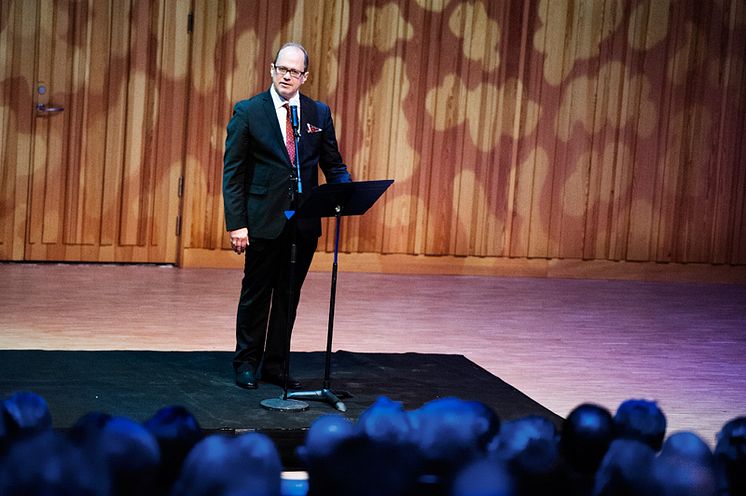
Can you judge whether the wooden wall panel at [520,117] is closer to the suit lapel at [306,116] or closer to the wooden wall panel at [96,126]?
the wooden wall panel at [96,126]

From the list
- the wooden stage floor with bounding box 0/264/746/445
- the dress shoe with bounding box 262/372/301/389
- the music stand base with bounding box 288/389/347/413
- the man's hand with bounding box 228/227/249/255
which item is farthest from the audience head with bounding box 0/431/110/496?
the wooden stage floor with bounding box 0/264/746/445

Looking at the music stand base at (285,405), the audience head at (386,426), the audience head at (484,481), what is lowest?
the music stand base at (285,405)

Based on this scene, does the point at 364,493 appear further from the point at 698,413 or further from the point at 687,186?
the point at 687,186

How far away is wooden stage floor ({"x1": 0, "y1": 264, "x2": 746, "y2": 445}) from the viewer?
5.00 m

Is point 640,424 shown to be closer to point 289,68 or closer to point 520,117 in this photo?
point 289,68

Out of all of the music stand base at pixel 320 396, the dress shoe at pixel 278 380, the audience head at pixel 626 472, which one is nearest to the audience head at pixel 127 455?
the audience head at pixel 626 472

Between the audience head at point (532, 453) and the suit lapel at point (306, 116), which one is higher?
the suit lapel at point (306, 116)

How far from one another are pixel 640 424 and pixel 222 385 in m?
3.34

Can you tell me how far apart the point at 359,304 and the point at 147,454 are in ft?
19.6

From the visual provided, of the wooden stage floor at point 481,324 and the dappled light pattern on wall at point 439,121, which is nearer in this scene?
the wooden stage floor at point 481,324

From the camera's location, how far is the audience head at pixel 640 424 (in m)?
1.07

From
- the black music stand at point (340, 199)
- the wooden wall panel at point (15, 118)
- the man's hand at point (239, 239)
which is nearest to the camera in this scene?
the black music stand at point (340, 199)

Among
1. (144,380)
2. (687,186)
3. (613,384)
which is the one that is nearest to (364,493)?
(144,380)

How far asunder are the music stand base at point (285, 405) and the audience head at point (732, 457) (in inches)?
117
